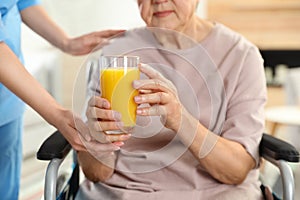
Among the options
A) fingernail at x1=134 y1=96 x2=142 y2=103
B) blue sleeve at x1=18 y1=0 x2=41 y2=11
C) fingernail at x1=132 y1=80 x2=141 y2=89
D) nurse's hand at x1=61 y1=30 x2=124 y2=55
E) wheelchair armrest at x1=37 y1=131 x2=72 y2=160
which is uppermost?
blue sleeve at x1=18 y1=0 x2=41 y2=11

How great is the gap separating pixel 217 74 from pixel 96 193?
45 cm

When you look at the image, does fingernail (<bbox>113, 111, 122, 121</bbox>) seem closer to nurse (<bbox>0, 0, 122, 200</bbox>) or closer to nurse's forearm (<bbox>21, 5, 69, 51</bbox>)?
nurse (<bbox>0, 0, 122, 200</bbox>)

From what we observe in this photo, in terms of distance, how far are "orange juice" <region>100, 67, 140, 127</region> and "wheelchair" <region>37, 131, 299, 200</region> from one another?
278 mm

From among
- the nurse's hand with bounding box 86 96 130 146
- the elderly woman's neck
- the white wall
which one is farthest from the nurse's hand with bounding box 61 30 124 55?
the white wall

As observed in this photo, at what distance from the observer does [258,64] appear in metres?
1.38

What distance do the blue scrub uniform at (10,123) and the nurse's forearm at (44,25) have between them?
0.14ft

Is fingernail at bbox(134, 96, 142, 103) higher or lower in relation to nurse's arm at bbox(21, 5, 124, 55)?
higher

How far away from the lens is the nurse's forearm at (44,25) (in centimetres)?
164

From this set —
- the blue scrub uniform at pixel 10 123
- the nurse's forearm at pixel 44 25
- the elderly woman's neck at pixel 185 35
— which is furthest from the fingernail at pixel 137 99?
the nurse's forearm at pixel 44 25

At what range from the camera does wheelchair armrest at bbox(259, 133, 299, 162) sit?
124 cm

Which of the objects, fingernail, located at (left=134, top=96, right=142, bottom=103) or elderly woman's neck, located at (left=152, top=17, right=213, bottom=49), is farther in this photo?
elderly woman's neck, located at (left=152, top=17, right=213, bottom=49)

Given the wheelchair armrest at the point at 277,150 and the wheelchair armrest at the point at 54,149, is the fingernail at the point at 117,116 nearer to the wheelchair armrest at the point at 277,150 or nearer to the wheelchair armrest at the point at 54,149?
the wheelchair armrest at the point at 54,149

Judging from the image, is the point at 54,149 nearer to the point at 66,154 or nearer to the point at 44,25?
the point at 66,154

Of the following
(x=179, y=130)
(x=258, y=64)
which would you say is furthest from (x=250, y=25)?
(x=179, y=130)
